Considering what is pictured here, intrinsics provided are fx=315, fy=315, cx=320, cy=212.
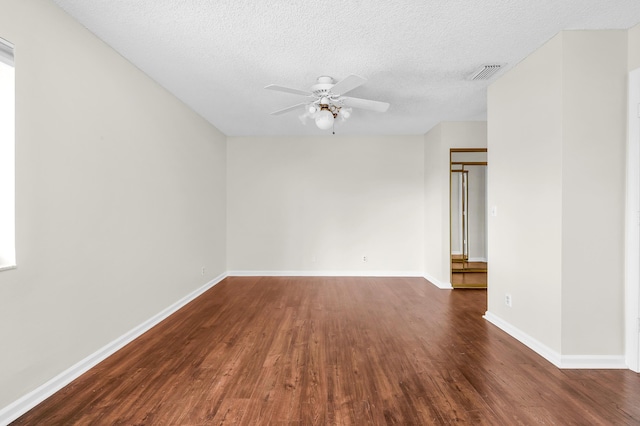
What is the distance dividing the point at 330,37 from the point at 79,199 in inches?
93.9

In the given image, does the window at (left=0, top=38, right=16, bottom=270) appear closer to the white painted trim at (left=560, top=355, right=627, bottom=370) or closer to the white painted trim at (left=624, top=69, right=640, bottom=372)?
the white painted trim at (left=560, top=355, right=627, bottom=370)

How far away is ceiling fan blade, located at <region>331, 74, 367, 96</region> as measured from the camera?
260 centimetres

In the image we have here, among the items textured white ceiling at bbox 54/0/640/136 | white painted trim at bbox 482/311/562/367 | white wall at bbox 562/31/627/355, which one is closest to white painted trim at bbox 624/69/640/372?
white wall at bbox 562/31/627/355

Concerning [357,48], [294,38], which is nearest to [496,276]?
[357,48]

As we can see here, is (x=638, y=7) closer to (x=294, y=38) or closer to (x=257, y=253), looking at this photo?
(x=294, y=38)

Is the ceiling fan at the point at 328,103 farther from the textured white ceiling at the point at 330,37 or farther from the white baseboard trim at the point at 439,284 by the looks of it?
the white baseboard trim at the point at 439,284

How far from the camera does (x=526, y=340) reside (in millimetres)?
2965

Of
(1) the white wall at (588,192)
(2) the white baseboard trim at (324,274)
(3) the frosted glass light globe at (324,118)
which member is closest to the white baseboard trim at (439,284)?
(2) the white baseboard trim at (324,274)

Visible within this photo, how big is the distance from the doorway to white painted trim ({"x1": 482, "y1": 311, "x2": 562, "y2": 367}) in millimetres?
1698

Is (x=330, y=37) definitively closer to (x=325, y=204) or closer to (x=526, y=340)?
(x=526, y=340)

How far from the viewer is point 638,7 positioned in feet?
7.47

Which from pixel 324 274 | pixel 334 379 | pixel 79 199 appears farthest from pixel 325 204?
pixel 79 199

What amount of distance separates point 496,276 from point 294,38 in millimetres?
3205

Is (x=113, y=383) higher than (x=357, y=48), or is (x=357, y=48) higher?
(x=357, y=48)
